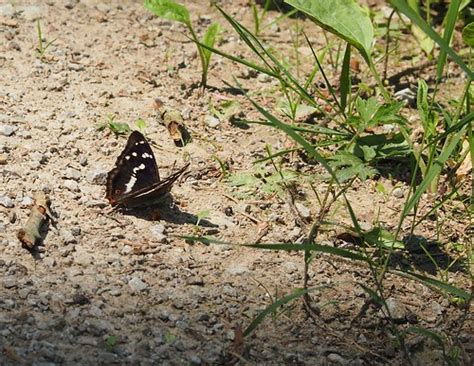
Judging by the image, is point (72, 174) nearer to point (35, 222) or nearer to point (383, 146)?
point (35, 222)

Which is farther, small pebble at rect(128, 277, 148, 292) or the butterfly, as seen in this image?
the butterfly

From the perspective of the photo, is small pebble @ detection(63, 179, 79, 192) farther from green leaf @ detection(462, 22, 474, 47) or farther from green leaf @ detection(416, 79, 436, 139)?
green leaf @ detection(462, 22, 474, 47)

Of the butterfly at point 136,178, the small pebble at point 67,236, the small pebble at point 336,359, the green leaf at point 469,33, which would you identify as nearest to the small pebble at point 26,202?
the small pebble at point 67,236

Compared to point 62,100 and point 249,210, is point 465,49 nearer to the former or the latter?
point 249,210

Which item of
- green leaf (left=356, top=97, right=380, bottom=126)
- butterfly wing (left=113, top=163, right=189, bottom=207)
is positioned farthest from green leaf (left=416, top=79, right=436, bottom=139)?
butterfly wing (left=113, top=163, right=189, bottom=207)

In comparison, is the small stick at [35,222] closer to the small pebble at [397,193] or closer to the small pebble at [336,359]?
the small pebble at [336,359]

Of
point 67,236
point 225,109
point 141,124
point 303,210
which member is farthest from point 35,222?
point 225,109
